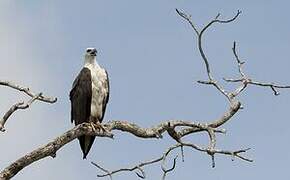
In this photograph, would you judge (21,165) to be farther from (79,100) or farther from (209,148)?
(79,100)

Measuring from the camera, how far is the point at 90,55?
39.2 feet

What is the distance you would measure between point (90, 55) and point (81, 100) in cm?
117

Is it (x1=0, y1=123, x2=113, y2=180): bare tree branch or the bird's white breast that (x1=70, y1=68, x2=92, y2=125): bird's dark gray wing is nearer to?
the bird's white breast

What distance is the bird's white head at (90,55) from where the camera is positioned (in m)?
11.9

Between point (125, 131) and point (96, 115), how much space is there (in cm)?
283

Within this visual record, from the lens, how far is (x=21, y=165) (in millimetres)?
7500

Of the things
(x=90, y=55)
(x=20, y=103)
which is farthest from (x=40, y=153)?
(x=90, y=55)

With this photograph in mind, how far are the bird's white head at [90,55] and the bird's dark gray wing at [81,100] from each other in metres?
0.70

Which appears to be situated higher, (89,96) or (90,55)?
(90,55)

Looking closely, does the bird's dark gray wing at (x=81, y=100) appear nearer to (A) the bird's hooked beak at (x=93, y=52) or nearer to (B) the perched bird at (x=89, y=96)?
(B) the perched bird at (x=89, y=96)

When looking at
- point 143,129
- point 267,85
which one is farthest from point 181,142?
point 267,85

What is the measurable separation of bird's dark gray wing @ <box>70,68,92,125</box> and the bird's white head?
704 mm

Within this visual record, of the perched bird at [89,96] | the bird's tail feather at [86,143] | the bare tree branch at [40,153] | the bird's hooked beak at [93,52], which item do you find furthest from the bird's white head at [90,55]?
the bare tree branch at [40,153]

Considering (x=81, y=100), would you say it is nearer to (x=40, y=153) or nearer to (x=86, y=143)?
(x=86, y=143)
